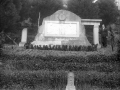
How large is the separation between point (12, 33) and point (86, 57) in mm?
17417

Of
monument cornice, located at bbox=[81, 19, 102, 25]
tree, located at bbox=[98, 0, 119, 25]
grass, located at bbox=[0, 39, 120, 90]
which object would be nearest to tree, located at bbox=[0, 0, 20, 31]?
monument cornice, located at bbox=[81, 19, 102, 25]

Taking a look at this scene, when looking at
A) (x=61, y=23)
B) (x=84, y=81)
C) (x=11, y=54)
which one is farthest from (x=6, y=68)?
(x=61, y=23)

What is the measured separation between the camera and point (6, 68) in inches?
324

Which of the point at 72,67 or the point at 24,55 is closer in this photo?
the point at 72,67

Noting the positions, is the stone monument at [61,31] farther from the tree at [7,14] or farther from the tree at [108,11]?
the tree at [108,11]

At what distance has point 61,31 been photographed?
14250 millimetres

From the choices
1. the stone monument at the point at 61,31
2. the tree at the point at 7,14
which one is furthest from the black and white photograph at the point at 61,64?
the tree at the point at 7,14

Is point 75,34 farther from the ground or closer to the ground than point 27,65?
farther from the ground

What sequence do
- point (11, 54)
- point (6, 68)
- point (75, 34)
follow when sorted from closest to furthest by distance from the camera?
point (6, 68)
point (11, 54)
point (75, 34)

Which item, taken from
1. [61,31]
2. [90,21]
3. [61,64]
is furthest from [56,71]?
[90,21]

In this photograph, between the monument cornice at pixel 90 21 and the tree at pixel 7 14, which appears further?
the tree at pixel 7 14

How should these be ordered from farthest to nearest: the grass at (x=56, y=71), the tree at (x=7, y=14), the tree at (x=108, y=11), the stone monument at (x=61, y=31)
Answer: the tree at (x=108, y=11) < the tree at (x=7, y=14) < the stone monument at (x=61, y=31) < the grass at (x=56, y=71)

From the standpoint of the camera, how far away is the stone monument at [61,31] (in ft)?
46.5

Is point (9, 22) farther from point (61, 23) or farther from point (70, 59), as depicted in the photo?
point (70, 59)
